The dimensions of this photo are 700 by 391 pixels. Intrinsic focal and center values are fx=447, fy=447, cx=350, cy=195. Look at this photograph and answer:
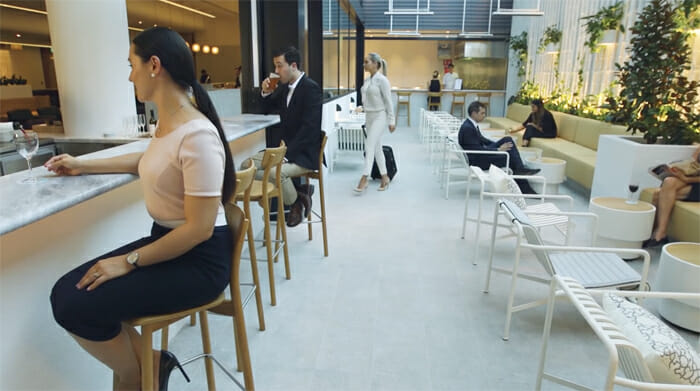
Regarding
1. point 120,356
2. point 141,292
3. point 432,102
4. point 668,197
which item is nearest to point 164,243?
point 141,292

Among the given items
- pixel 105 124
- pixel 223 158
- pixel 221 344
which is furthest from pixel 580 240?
pixel 105 124

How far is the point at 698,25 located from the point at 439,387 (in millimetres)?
5175

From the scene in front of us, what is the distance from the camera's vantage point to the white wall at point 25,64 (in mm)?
13133

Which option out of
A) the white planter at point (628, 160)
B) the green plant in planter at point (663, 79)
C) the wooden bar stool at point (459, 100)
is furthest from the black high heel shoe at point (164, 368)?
the wooden bar stool at point (459, 100)

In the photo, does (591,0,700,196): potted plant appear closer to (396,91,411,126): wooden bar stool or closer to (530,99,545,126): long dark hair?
(530,99,545,126): long dark hair

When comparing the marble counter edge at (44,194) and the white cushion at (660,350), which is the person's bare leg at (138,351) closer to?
the marble counter edge at (44,194)

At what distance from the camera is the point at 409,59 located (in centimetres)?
1717

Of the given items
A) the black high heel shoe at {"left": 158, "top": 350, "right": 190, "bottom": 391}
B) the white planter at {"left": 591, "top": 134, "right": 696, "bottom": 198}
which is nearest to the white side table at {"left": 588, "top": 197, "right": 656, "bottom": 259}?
the white planter at {"left": 591, "top": 134, "right": 696, "bottom": 198}

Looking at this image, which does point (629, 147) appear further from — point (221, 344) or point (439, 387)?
point (221, 344)

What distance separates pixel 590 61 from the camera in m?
7.91

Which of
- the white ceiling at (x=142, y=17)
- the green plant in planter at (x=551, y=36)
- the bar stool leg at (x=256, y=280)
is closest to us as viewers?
the bar stool leg at (x=256, y=280)

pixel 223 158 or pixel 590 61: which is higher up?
pixel 590 61

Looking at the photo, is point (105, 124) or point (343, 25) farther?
point (343, 25)

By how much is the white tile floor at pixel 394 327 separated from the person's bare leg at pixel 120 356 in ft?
2.41
